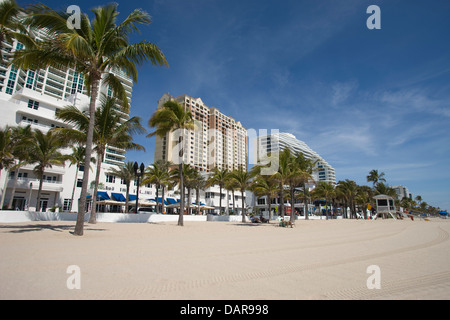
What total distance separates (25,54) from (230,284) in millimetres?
13625

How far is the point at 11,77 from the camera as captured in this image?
203ft

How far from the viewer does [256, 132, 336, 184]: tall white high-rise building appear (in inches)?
5837

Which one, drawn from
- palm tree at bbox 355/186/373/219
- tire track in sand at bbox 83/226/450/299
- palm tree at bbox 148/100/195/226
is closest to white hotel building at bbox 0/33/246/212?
palm tree at bbox 148/100/195/226

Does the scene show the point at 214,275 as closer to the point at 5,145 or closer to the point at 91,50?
the point at 91,50

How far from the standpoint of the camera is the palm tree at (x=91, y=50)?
1114 centimetres

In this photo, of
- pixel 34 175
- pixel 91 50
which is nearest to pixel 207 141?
pixel 34 175

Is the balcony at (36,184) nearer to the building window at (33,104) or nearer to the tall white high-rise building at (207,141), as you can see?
the building window at (33,104)

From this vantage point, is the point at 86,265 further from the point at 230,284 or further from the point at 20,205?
the point at 20,205

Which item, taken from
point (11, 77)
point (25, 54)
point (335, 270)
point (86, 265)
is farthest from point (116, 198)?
point (11, 77)

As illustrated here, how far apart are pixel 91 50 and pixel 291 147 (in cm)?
14641

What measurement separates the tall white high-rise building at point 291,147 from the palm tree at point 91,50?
128900 mm

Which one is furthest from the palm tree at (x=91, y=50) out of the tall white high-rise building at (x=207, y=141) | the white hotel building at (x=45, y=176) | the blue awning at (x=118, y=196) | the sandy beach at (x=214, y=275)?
the tall white high-rise building at (x=207, y=141)

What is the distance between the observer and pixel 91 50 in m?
11.4

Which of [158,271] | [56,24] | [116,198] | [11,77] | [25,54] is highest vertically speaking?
[11,77]
